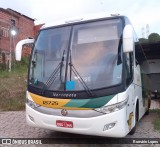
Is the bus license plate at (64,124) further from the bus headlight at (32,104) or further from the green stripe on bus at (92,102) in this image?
the bus headlight at (32,104)

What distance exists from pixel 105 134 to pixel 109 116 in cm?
37

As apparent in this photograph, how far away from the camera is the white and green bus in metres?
5.83

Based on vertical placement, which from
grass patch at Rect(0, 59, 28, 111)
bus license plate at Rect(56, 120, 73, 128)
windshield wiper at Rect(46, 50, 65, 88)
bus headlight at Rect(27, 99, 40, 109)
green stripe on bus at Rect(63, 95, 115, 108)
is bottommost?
grass patch at Rect(0, 59, 28, 111)

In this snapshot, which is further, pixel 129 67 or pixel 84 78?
pixel 129 67

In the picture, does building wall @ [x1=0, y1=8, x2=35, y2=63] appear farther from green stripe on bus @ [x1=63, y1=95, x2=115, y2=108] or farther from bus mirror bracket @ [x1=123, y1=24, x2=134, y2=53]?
bus mirror bracket @ [x1=123, y1=24, x2=134, y2=53]

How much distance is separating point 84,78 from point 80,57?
1.68 ft

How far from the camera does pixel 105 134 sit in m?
5.81

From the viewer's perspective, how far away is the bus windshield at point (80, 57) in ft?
19.9

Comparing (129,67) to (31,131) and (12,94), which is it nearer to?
(31,131)

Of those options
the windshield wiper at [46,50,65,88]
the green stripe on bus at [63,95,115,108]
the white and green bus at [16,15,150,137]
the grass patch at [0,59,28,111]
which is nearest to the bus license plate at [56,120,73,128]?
the white and green bus at [16,15,150,137]

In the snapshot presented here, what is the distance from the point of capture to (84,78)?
20.0 ft

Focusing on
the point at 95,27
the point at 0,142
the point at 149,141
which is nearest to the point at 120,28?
the point at 95,27

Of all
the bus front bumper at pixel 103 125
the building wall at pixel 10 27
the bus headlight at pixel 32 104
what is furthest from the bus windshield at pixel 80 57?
the building wall at pixel 10 27

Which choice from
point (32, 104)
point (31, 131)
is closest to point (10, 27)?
point (31, 131)
